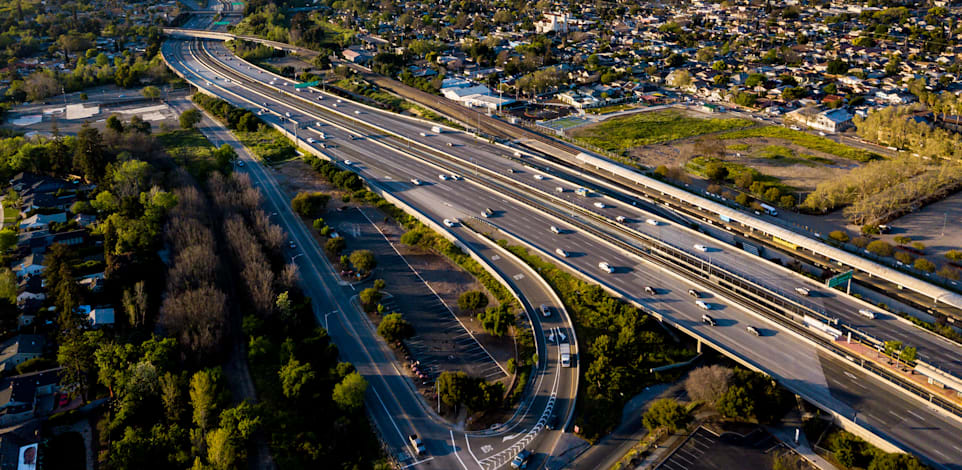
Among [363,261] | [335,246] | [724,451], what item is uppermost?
[363,261]

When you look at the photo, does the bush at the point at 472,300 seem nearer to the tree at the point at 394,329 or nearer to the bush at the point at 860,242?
the tree at the point at 394,329

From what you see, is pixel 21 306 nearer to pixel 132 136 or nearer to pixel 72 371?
pixel 72 371

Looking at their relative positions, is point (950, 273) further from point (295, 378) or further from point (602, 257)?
point (295, 378)

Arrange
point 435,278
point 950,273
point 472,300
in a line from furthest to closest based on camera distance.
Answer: point 435,278 < point 950,273 < point 472,300

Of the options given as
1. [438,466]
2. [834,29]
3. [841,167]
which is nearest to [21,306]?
[438,466]

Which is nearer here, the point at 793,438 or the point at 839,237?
the point at 793,438

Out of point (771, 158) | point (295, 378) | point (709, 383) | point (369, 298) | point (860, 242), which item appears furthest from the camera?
point (771, 158)

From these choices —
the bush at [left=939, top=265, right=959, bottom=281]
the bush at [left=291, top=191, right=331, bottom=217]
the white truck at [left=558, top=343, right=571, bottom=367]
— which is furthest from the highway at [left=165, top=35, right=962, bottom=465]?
the bush at [left=939, top=265, right=959, bottom=281]

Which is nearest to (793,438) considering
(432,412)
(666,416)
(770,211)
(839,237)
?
(666,416)
